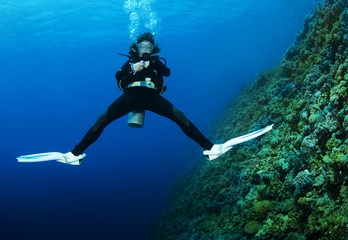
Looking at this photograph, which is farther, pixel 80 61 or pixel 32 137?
pixel 32 137

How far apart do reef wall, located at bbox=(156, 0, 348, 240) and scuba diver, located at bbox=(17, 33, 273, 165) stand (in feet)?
3.87

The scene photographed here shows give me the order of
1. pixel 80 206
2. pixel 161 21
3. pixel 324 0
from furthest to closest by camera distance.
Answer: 1. pixel 161 21
2. pixel 80 206
3. pixel 324 0

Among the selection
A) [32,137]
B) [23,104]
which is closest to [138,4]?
[23,104]

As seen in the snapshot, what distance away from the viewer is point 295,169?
4.61 meters

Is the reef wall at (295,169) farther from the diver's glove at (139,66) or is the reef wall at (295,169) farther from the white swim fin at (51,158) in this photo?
the white swim fin at (51,158)

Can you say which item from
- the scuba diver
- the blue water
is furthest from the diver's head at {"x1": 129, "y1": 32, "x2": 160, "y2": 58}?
the blue water

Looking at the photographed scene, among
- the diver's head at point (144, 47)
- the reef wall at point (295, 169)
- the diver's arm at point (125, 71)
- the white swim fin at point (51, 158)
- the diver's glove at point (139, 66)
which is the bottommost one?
the reef wall at point (295, 169)

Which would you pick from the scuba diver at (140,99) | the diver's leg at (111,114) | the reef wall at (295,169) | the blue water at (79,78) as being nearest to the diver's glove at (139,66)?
the scuba diver at (140,99)

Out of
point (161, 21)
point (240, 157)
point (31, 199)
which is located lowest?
point (240, 157)

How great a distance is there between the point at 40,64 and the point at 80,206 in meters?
30.9

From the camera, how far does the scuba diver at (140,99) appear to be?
4.11 m

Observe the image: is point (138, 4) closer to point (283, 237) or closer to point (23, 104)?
point (283, 237)

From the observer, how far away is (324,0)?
897cm

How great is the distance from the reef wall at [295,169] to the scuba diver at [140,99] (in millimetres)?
1181
